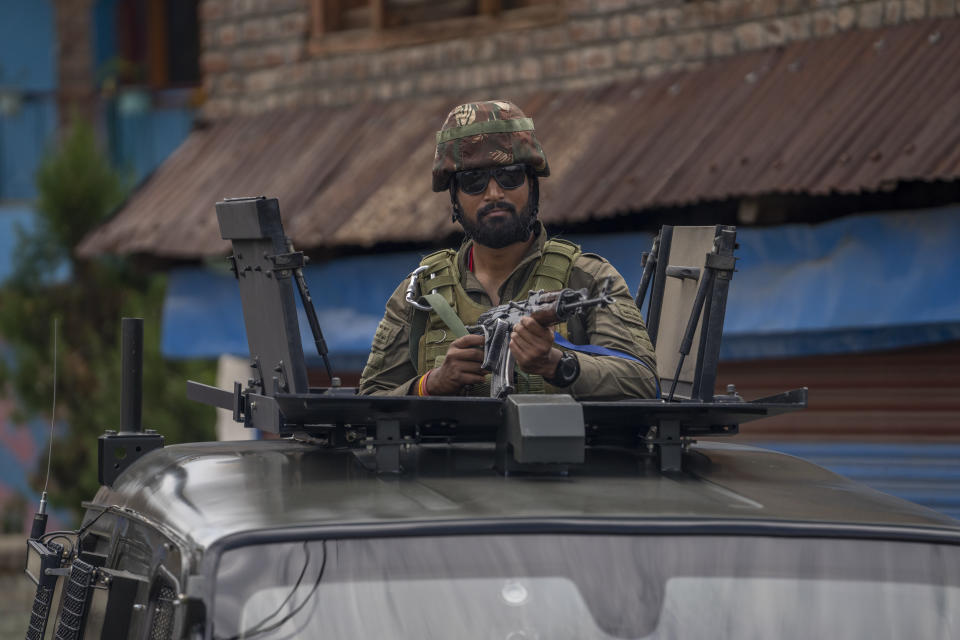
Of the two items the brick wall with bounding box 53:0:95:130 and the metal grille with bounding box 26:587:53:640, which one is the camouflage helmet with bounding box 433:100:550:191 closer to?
the metal grille with bounding box 26:587:53:640

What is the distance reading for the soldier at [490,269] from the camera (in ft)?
12.8

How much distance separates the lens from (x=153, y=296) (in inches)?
514

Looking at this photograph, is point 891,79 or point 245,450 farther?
point 891,79

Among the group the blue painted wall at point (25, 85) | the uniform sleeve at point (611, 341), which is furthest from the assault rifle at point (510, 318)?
the blue painted wall at point (25, 85)

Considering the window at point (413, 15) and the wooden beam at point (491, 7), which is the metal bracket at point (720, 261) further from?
the wooden beam at point (491, 7)

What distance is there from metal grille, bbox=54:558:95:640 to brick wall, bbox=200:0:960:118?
20.1 feet

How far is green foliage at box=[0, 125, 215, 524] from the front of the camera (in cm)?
1325

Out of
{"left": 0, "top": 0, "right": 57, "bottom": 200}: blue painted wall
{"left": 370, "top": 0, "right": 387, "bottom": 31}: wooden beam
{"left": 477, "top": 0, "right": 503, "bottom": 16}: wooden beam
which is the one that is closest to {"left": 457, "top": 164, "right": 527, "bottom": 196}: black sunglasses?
{"left": 477, "top": 0, "right": 503, "bottom": 16}: wooden beam

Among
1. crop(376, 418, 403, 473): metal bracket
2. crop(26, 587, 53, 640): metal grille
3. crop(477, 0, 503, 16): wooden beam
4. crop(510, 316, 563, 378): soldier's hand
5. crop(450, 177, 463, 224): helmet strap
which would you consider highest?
crop(477, 0, 503, 16): wooden beam

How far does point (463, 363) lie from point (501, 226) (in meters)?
0.55

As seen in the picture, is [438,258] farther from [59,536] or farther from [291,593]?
[291,593]

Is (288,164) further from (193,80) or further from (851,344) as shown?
(193,80)

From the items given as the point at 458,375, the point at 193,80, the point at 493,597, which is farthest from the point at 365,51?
the point at 493,597

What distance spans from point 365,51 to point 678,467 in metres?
8.40
